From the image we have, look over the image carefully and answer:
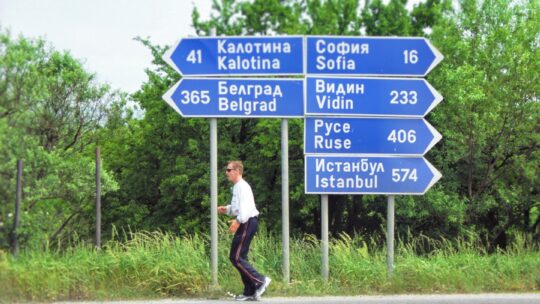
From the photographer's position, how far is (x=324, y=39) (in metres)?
9.37

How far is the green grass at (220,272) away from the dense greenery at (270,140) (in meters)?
1.00

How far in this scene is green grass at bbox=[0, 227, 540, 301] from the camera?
332 inches

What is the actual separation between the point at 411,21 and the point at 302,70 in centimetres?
2478

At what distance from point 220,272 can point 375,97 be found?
117 inches

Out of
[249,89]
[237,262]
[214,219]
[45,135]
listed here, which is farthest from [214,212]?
[45,135]

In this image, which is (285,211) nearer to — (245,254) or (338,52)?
(245,254)

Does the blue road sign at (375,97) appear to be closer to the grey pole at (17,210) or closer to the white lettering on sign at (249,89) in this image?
the white lettering on sign at (249,89)

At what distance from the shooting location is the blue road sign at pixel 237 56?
921cm

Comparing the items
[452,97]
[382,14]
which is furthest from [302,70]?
[382,14]

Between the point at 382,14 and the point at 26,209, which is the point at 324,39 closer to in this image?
the point at 26,209

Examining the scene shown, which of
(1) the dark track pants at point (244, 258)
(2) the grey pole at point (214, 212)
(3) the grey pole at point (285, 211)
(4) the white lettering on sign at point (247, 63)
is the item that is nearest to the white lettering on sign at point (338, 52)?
(4) the white lettering on sign at point (247, 63)

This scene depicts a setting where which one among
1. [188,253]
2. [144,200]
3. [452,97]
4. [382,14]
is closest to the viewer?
[188,253]

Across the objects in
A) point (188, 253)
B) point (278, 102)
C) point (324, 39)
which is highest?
point (324, 39)

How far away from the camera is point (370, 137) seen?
31.1 feet
